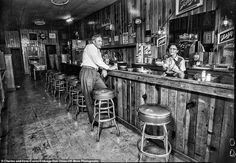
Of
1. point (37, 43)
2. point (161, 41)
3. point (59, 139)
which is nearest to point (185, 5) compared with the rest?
point (161, 41)

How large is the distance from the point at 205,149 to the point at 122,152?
1.13 metres

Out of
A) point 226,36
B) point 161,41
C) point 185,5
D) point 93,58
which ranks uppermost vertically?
point 185,5

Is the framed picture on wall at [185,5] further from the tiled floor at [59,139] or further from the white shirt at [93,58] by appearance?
the tiled floor at [59,139]

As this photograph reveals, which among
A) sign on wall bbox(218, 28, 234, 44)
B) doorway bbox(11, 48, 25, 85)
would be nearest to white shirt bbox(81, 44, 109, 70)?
sign on wall bbox(218, 28, 234, 44)

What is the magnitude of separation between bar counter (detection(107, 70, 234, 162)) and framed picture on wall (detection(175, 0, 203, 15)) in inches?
92.4

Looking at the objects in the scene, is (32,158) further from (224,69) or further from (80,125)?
(224,69)

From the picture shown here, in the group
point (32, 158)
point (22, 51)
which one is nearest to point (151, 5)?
point (32, 158)

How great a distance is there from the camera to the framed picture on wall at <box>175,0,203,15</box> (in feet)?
11.3

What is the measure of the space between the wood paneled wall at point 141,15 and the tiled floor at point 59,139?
9.64 ft

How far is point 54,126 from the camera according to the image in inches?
126

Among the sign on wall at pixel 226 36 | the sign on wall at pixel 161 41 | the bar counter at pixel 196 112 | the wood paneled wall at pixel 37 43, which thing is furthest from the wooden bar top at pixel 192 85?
the wood paneled wall at pixel 37 43

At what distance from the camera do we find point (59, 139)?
2.70 meters

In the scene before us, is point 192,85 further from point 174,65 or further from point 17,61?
point 17,61

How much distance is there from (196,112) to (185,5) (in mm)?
2921
